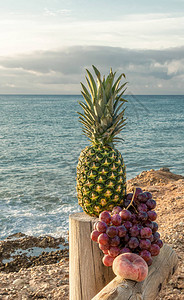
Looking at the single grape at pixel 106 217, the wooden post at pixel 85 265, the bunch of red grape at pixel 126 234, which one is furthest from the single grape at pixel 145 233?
the wooden post at pixel 85 265

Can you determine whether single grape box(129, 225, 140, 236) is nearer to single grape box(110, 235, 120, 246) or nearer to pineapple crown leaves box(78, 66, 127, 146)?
single grape box(110, 235, 120, 246)

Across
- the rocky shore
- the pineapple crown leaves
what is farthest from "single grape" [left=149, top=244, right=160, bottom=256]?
the pineapple crown leaves

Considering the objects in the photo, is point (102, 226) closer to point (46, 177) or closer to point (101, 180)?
point (101, 180)

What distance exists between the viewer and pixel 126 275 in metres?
2.93

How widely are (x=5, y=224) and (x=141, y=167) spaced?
11.1 meters

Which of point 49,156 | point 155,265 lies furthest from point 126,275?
point 49,156

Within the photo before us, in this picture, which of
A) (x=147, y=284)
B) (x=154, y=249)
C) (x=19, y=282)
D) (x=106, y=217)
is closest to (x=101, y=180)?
(x=106, y=217)

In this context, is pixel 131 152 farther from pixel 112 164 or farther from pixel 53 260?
pixel 112 164

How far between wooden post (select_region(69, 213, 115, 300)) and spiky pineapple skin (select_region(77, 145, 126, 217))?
0.87ft

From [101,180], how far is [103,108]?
980mm

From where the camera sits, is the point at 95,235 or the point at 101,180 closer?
the point at 95,235

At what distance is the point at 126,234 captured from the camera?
130 inches

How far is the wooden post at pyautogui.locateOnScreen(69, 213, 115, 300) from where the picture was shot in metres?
3.58

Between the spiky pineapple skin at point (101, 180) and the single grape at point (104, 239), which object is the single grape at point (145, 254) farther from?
the spiky pineapple skin at point (101, 180)
